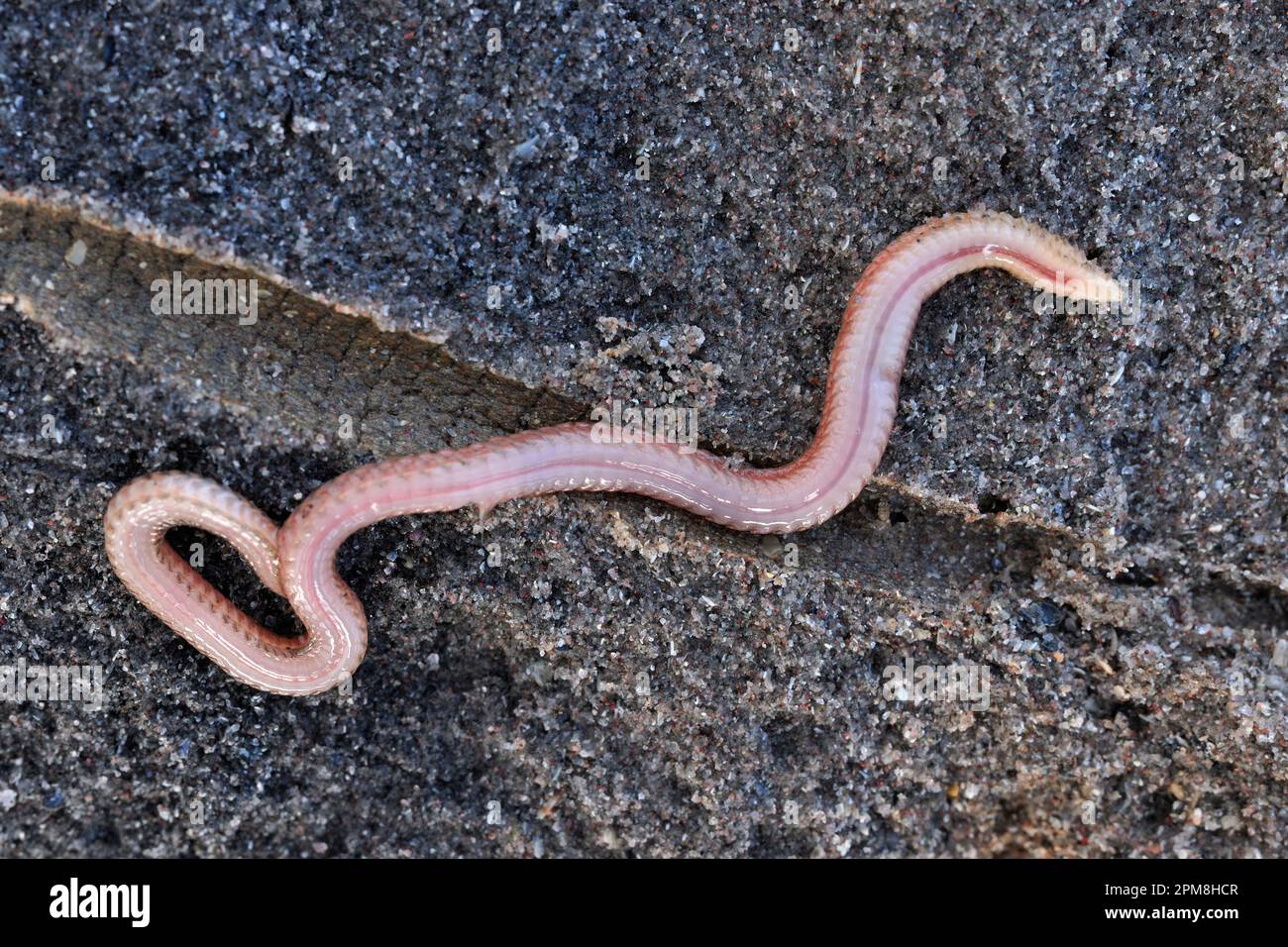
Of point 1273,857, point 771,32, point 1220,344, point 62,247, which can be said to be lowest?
point 1273,857

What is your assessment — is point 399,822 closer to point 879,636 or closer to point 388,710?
point 388,710

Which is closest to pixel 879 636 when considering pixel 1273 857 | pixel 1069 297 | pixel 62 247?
pixel 1069 297

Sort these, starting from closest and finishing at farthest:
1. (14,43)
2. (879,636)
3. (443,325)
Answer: (14,43)
(443,325)
(879,636)

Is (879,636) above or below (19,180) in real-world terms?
below

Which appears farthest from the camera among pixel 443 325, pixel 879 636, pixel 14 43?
pixel 879 636

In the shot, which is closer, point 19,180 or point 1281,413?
point 19,180

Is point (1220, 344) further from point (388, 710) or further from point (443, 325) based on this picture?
point (388, 710)
